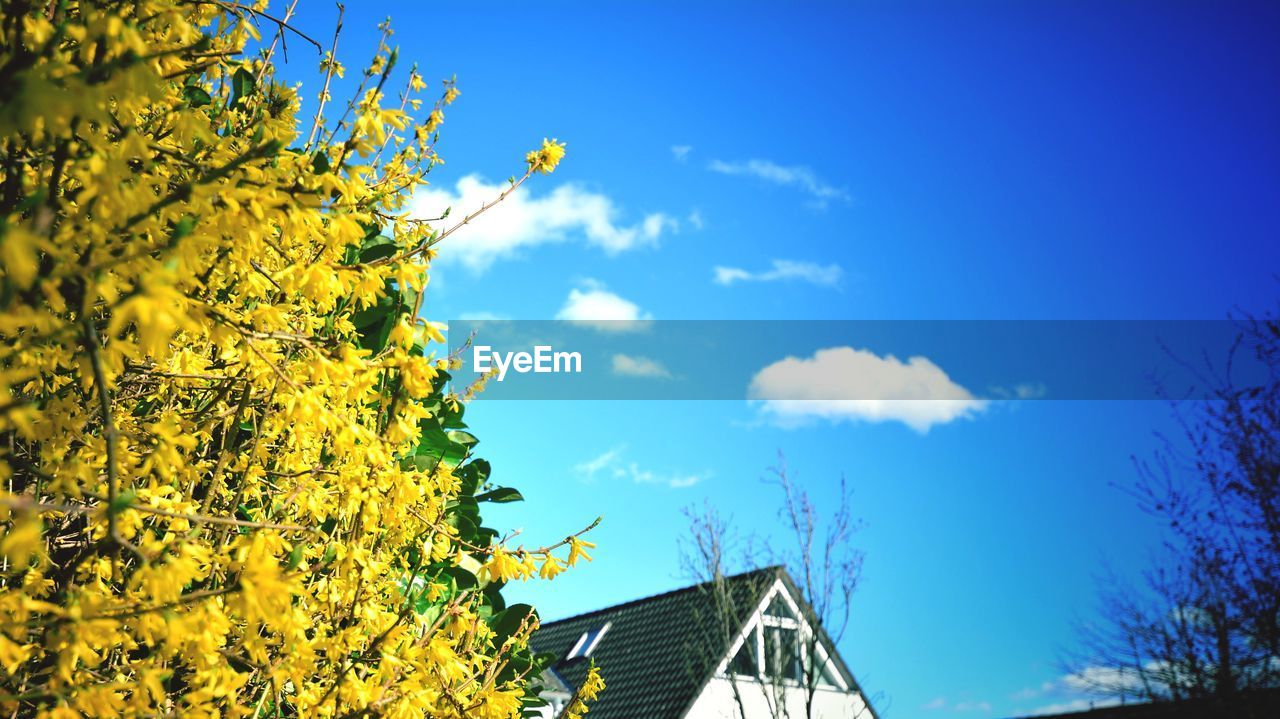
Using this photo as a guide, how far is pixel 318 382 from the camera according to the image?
217 cm

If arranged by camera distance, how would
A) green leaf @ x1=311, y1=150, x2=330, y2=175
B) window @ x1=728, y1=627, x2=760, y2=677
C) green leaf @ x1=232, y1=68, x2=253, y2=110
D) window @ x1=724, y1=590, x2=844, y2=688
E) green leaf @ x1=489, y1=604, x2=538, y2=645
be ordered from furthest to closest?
1. window @ x1=728, y1=627, x2=760, y2=677
2. window @ x1=724, y1=590, x2=844, y2=688
3. green leaf @ x1=489, y1=604, x2=538, y2=645
4. green leaf @ x1=232, y1=68, x2=253, y2=110
5. green leaf @ x1=311, y1=150, x2=330, y2=175

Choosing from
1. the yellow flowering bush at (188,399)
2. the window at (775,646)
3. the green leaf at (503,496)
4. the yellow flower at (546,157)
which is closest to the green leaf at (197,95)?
the yellow flowering bush at (188,399)

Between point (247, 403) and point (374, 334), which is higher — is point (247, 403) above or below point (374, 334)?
below

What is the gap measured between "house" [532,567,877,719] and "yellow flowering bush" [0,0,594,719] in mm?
11200

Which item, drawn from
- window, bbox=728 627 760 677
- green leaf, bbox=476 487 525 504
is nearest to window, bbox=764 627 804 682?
window, bbox=728 627 760 677

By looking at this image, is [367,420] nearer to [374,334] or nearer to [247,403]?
[247,403]

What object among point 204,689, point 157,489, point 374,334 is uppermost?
point 374,334

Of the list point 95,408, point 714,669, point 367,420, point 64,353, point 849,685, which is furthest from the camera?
point 849,685

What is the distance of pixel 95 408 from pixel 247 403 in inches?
14.4

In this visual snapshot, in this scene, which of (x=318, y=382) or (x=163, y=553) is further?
(x=318, y=382)

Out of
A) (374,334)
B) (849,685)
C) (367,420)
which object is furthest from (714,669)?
(367,420)

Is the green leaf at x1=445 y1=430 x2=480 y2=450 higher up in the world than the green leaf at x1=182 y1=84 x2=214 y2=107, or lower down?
lower down

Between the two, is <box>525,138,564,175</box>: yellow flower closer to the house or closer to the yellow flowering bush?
the yellow flowering bush

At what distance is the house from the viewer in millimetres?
14516
